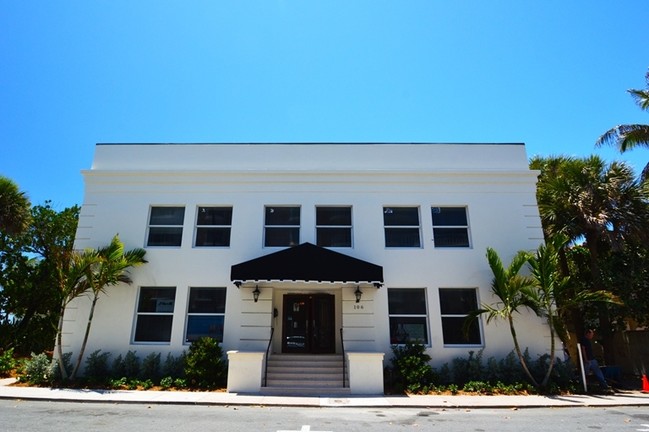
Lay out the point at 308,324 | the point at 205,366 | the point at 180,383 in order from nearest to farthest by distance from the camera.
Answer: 1. the point at 180,383
2. the point at 205,366
3. the point at 308,324

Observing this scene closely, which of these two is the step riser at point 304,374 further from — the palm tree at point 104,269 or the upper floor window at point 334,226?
A: the palm tree at point 104,269

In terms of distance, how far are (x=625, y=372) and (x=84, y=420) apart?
60.5ft

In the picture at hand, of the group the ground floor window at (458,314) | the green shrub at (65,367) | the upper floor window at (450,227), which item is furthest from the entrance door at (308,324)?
the green shrub at (65,367)

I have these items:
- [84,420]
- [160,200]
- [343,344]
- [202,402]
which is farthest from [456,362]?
[160,200]

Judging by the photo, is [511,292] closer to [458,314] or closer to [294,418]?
[458,314]

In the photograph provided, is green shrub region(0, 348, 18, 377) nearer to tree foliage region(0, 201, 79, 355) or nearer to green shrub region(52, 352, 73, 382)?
green shrub region(52, 352, 73, 382)

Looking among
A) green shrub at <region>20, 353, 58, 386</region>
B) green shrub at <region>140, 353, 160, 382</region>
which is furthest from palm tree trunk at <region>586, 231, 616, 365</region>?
green shrub at <region>20, 353, 58, 386</region>

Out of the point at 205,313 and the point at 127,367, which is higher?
the point at 205,313

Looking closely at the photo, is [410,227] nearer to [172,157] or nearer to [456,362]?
[456,362]

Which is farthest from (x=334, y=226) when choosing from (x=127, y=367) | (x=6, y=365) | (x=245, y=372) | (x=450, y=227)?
(x=6, y=365)

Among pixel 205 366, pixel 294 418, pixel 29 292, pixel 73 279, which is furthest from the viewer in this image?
pixel 29 292

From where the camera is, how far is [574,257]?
53.6 feet

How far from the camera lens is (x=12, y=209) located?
12906 millimetres

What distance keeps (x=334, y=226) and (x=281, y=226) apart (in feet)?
6.52
